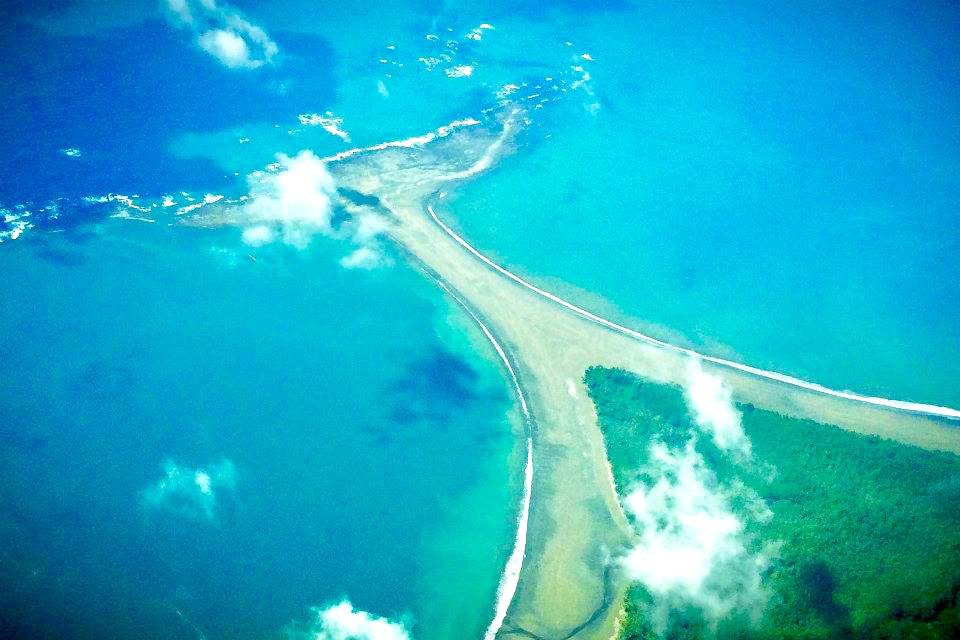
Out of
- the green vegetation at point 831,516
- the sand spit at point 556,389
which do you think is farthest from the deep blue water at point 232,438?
the green vegetation at point 831,516

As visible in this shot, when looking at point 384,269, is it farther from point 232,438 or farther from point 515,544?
point 515,544

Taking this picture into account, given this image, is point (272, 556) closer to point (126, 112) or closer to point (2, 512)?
point (2, 512)

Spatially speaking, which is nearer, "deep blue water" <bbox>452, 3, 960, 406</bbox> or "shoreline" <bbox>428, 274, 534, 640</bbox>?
"shoreline" <bbox>428, 274, 534, 640</bbox>

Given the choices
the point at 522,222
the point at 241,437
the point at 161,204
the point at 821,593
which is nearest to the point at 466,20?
the point at 522,222

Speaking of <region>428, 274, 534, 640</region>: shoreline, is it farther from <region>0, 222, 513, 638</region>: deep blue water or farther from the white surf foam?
<region>0, 222, 513, 638</region>: deep blue water

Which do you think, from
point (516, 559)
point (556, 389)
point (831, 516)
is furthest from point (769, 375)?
point (516, 559)

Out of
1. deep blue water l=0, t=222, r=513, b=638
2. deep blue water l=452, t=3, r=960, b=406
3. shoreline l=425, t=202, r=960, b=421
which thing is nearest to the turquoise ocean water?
deep blue water l=0, t=222, r=513, b=638

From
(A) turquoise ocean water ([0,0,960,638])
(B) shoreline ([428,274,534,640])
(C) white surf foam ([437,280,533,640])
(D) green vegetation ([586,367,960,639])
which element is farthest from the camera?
(A) turquoise ocean water ([0,0,960,638])
